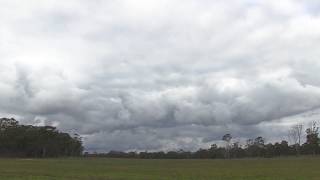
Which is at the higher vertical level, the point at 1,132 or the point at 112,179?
the point at 1,132

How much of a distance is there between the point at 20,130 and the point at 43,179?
530 feet

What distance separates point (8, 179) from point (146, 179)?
1268cm

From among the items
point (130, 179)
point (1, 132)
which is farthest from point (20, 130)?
point (130, 179)

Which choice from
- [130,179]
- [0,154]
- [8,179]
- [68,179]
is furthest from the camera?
[0,154]

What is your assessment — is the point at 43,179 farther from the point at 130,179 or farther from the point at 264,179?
the point at 264,179

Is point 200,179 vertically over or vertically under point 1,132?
under

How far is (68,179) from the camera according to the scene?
44.7m

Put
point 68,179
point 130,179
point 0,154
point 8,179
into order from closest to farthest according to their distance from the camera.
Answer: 1. point 8,179
2. point 68,179
3. point 130,179
4. point 0,154

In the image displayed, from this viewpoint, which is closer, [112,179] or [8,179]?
[8,179]

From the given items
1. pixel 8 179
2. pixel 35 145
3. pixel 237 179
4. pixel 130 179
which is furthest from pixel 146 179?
pixel 35 145

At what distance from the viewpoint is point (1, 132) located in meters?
199

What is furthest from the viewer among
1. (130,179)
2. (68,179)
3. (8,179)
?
(130,179)

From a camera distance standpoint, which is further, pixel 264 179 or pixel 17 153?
pixel 17 153

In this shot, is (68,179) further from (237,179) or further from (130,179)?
(237,179)
